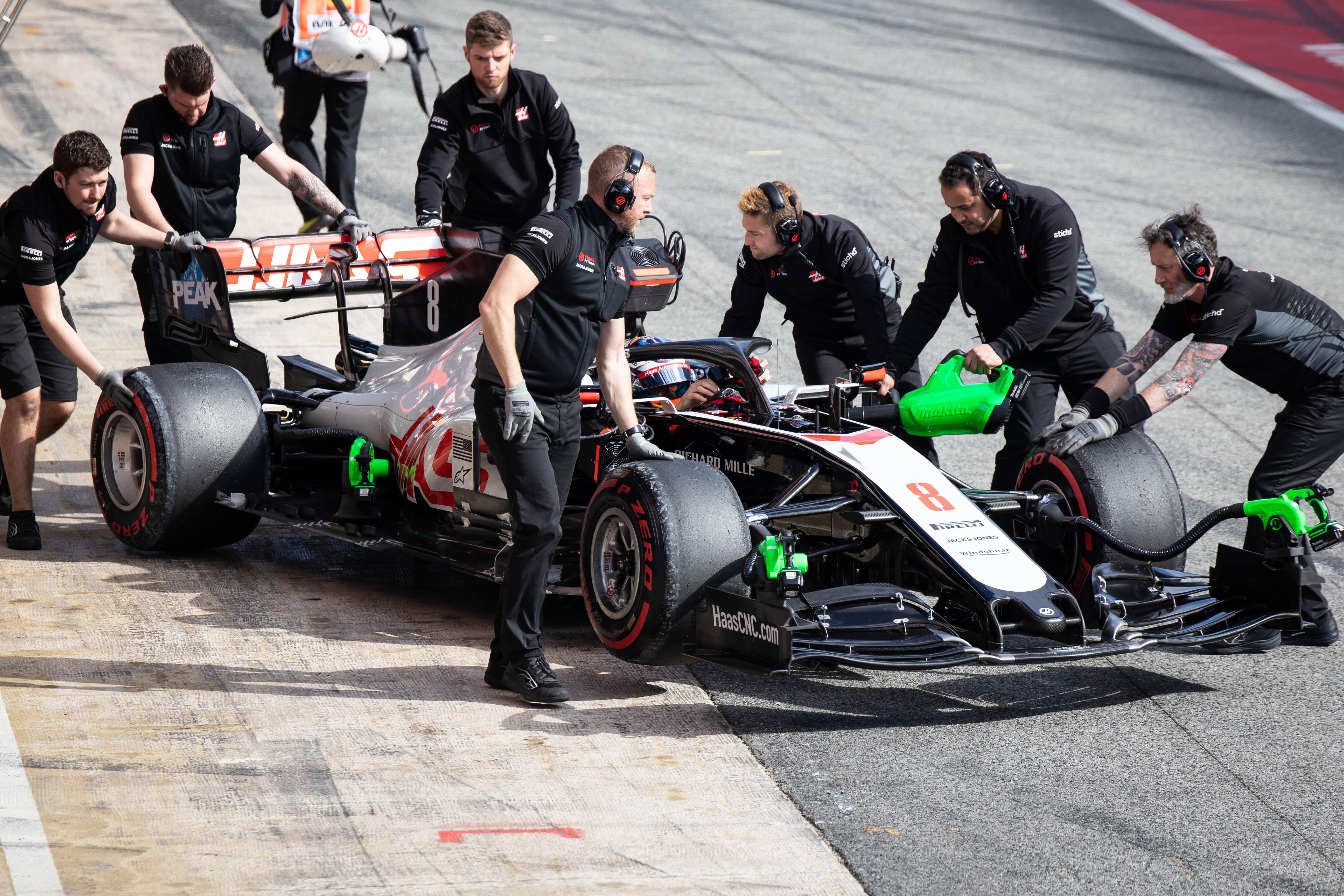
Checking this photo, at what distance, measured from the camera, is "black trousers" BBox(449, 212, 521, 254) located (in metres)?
8.59

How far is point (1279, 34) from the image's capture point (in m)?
20.1

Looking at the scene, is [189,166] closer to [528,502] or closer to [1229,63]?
[528,502]

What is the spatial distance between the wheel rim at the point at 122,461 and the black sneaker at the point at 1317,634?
487 centimetres

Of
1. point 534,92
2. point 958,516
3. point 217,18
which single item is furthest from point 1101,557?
point 217,18

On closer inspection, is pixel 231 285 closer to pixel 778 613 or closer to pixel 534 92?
pixel 534 92

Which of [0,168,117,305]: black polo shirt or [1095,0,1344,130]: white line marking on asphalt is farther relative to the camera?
[1095,0,1344,130]: white line marking on asphalt

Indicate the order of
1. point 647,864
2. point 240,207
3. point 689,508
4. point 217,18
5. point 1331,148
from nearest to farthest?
1. point 647,864
2. point 689,508
3. point 240,207
4. point 1331,148
5. point 217,18

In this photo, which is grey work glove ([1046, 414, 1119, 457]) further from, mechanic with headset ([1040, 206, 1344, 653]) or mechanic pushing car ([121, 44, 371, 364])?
mechanic pushing car ([121, 44, 371, 364])

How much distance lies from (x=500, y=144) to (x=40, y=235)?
2.58 meters

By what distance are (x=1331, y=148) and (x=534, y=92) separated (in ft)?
34.5

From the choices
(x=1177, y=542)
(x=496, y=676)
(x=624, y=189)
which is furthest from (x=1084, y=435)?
(x=496, y=676)

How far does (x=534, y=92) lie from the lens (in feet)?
28.4

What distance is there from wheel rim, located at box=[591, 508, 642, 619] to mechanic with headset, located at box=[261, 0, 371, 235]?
19.7ft

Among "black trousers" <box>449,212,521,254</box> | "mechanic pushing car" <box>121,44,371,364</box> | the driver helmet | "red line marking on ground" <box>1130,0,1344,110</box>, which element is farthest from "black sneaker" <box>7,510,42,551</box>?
"red line marking on ground" <box>1130,0,1344,110</box>
